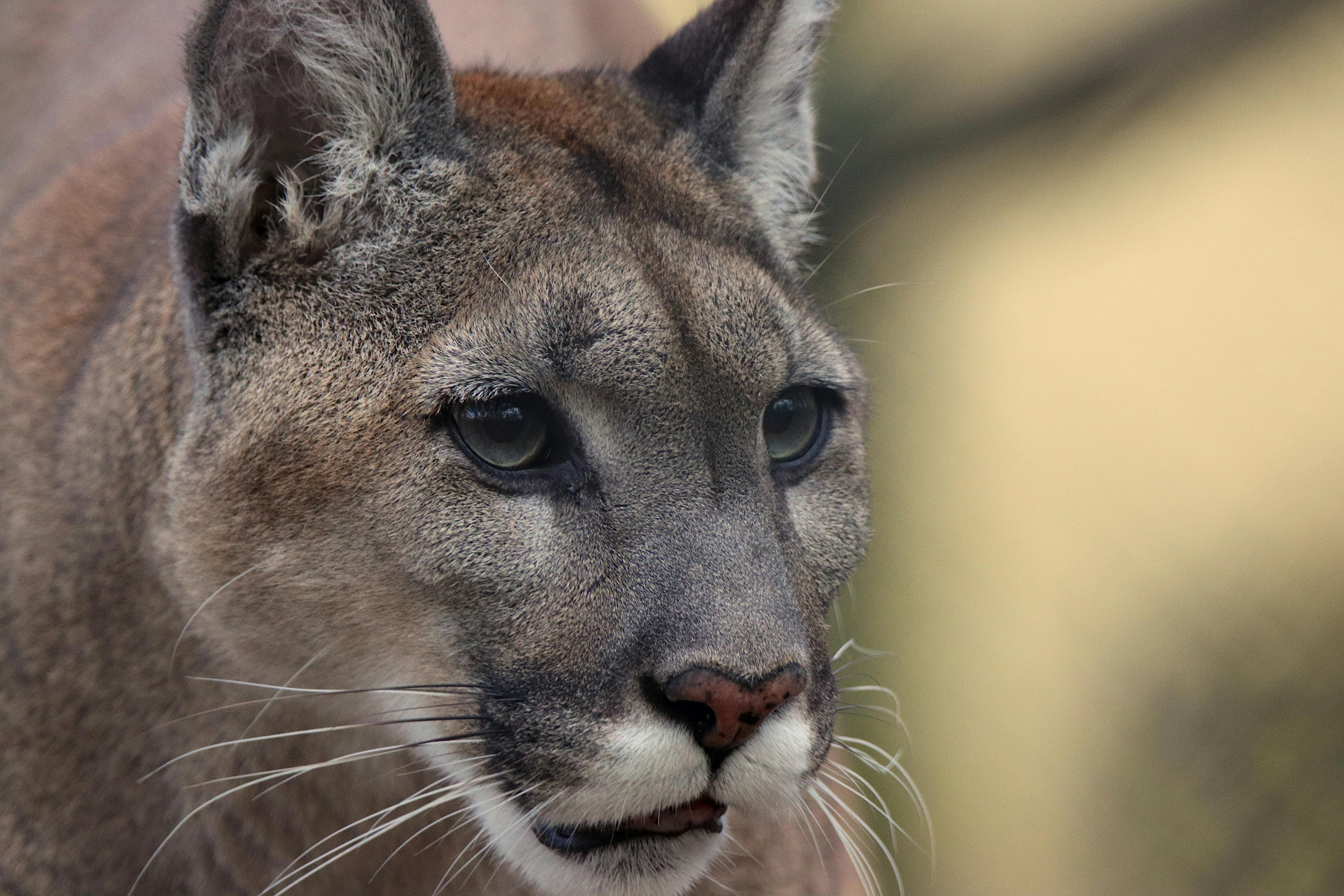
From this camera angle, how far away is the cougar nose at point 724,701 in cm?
181

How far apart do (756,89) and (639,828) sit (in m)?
1.47

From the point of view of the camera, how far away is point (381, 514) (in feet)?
6.84

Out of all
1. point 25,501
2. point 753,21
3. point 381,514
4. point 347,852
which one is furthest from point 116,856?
point 753,21

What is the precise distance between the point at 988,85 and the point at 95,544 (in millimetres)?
3133

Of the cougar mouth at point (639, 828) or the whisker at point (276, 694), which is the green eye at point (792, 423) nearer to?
the cougar mouth at point (639, 828)

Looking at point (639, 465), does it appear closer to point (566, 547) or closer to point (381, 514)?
point (566, 547)

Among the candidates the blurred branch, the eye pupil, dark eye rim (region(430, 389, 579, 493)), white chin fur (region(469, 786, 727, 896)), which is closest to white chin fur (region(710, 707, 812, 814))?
white chin fur (region(469, 786, 727, 896))

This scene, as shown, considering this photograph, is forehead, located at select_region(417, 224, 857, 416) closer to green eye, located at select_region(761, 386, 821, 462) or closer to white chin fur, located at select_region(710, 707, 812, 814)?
green eye, located at select_region(761, 386, 821, 462)

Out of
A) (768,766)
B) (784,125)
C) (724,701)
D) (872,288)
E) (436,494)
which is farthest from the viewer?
(784,125)

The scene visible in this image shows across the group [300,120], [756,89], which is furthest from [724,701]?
[756,89]

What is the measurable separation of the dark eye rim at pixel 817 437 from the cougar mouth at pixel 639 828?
62 cm

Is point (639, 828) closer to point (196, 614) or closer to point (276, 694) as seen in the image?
point (276, 694)

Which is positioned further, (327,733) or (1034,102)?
(1034,102)

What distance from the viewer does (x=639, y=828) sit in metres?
2.02
